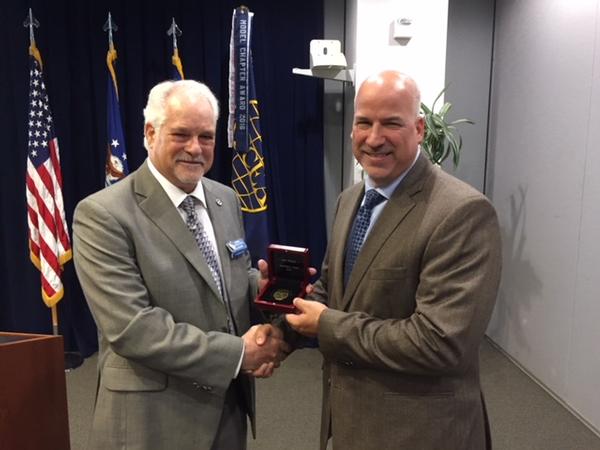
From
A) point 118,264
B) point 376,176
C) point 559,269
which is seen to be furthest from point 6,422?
point 559,269

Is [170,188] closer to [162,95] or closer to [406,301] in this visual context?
[162,95]

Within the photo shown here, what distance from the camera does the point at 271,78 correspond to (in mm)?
4012

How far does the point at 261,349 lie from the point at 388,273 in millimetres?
480

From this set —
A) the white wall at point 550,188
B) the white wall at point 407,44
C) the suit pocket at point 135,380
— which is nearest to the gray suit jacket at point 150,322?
the suit pocket at point 135,380

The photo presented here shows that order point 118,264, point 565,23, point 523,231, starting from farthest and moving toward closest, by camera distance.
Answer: point 523,231
point 565,23
point 118,264

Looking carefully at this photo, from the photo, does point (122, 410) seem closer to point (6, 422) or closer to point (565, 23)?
point (6, 422)

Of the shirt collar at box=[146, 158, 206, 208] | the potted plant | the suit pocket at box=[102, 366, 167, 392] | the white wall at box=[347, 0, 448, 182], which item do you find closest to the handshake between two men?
the suit pocket at box=[102, 366, 167, 392]

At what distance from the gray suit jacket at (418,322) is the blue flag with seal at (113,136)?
2629 millimetres

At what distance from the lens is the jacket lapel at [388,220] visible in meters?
1.37

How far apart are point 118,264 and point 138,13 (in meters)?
3.05

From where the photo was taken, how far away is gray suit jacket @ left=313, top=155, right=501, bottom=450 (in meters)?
1.27

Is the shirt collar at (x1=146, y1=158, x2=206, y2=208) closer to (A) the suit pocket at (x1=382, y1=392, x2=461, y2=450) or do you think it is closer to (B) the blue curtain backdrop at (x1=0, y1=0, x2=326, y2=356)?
(A) the suit pocket at (x1=382, y1=392, x2=461, y2=450)

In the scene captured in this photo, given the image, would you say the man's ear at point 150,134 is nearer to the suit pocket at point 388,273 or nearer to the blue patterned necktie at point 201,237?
the blue patterned necktie at point 201,237

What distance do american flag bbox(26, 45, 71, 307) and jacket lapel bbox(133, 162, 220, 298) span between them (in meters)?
2.34
